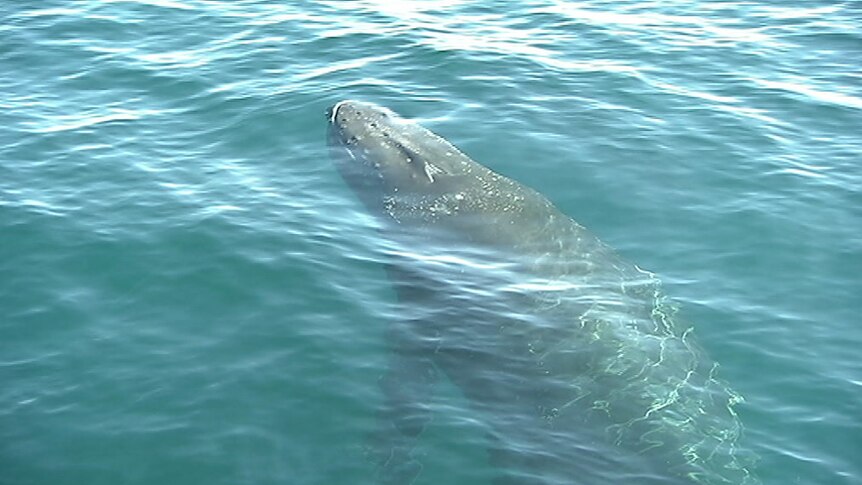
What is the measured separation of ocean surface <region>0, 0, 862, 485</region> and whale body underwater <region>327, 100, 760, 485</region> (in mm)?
371

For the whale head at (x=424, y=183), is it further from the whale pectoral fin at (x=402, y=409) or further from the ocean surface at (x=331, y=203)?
the whale pectoral fin at (x=402, y=409)

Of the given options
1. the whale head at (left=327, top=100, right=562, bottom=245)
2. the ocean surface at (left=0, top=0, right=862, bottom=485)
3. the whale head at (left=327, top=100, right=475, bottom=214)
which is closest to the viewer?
the ocean surface at (left=0, top=0, right=862, bottom=485)

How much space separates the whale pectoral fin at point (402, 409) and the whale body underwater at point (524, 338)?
2 cm

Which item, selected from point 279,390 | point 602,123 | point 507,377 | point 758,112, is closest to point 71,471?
point 279,390

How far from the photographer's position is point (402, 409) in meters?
14.1

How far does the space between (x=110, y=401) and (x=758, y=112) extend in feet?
49.6

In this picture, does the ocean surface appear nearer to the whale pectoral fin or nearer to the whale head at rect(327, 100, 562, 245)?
the whale pectoral fin

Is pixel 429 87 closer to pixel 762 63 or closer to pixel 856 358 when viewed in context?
pixel 762 63

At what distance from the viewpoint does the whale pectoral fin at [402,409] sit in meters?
13.2

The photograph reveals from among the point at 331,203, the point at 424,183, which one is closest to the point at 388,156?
the point at 424,183

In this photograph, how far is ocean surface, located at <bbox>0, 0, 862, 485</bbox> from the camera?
13.9m

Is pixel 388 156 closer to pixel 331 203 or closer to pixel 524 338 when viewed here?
pixel 331 203

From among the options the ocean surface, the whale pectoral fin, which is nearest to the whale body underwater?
the whale pectoral fin

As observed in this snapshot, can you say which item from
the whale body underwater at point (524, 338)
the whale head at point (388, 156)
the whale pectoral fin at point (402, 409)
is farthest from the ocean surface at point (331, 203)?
the whale head at point (388, 156)
